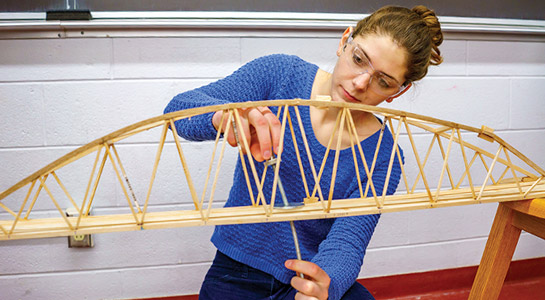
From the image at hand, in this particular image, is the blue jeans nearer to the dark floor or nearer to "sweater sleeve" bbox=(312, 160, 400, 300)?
"sweater sleeve" bbox=(312, 160, 400, 300)

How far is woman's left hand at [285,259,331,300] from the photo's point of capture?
0.73m

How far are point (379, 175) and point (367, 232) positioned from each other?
0.15m

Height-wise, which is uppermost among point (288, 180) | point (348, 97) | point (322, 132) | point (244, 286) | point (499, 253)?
point (348, 97)

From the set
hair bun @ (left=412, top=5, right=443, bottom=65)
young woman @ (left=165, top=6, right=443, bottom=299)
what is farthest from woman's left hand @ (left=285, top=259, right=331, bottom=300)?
hair bun @ (left=412, top=5, right=443, bottom=65)

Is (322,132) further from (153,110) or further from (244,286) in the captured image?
(153,110)

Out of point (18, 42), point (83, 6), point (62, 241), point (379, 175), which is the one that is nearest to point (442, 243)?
point (379, 175)

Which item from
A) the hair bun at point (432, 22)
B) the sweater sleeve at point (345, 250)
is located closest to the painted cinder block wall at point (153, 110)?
the hair bun at point (432, 22)

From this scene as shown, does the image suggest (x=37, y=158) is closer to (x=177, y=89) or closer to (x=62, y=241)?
(x=62, y=241)

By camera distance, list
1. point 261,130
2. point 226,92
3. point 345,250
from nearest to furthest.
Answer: point 261,130 → point 345,250 → point 226,92

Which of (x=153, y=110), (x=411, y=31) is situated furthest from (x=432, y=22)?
(x=153, y=110)

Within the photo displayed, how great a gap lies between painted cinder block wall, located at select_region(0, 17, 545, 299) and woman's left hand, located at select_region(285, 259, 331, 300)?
88cm

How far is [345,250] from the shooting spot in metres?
0.88

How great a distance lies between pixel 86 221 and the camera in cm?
69

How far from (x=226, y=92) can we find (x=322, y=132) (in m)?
0.26
